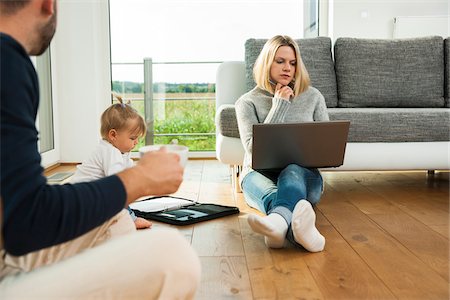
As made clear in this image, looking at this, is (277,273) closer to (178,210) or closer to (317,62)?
(178,210)

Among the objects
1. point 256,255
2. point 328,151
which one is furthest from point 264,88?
point 256,255

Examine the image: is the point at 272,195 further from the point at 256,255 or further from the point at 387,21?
the point at 387,21

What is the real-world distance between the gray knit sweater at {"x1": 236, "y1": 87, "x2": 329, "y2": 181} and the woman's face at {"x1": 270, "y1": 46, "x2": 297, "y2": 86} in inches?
4.1

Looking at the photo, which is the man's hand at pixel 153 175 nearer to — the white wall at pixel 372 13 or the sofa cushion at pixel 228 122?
the sofa cushion at pixel 228 122

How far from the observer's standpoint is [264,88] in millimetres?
2848

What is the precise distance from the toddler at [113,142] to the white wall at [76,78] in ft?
8.65

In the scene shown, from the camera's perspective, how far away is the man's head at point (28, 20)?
2.87 ft

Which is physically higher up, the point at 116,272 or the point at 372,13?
the point at 372,13

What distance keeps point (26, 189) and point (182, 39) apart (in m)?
4.40

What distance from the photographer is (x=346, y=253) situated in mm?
2039

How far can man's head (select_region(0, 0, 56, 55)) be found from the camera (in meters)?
0.88

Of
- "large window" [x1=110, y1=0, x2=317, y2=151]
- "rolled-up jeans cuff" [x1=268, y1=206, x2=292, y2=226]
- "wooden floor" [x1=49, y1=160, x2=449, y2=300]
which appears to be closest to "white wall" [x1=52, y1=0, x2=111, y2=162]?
"large window" [x1=110, y1=0, x2=317, y2=151]

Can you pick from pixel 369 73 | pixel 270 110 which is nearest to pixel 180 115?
pixel 369 73

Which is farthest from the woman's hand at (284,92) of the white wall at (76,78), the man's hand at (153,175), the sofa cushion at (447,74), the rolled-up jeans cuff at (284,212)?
the white wall at (76,78)
